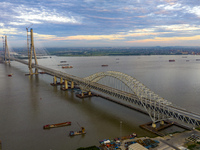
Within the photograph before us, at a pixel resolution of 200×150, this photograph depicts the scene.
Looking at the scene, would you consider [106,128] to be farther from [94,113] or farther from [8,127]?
[8,127]

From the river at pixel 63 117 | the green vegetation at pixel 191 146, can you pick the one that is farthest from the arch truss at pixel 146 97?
the green vegetation at pixel 191 146

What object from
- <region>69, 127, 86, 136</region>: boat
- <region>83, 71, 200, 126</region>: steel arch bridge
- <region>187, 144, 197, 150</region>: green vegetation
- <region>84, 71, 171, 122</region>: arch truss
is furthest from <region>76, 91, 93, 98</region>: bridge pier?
<region>187, 144, 197, 150</region>: green vegetation

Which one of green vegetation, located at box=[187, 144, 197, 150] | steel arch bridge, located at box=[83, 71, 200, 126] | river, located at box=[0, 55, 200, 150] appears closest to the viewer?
green vegetation, located at box=[187, 144, 197, 150]

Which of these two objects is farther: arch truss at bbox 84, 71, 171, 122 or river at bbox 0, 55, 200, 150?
arch truss at bbox 84, 71, 171, 122

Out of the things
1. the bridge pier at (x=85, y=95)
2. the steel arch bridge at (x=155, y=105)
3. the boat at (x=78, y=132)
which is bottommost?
the boat at (x=78, y=132)

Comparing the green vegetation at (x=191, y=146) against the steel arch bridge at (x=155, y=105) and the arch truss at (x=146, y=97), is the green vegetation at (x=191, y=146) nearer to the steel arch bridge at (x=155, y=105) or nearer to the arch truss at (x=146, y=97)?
the steel arch bridge at (x=155, y=105)

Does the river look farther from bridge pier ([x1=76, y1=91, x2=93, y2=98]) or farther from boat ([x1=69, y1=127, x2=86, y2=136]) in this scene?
bridge pier ([x1=76, y1=91, x2=93, y2=98])

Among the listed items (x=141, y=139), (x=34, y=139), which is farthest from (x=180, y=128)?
(x=34, y=139)

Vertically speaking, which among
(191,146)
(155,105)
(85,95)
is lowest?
(191,146)

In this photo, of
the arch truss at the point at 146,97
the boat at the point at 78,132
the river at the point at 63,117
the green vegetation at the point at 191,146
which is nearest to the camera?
the green vegetation at the point at 191,146

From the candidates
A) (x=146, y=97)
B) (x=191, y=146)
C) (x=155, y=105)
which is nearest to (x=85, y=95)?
(x=146, y=97)

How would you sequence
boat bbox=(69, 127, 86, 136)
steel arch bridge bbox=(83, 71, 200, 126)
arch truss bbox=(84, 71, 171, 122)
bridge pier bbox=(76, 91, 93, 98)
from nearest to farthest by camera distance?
steel arch bridge bbox=(83, 71, 200, 126), boat bbox=(69, 127, 86, 136), arch truss bbox=(84, 71, 171, 122), bridge pier bbox=(76, 91, 93, 98)

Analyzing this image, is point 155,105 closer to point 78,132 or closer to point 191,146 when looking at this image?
point 191,146
